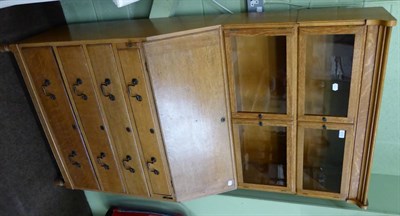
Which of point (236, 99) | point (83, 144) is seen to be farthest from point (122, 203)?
point (236, 99)

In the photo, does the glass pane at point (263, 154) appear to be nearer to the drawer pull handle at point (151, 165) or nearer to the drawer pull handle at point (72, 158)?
the drawer pull handle at point (151, 165)

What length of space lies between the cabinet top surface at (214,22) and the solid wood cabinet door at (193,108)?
7cm

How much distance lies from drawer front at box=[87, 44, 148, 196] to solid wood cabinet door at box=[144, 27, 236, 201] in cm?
18

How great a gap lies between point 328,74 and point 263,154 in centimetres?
55

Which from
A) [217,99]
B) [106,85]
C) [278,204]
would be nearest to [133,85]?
[106,85]

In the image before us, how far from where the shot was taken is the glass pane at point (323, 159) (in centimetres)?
157

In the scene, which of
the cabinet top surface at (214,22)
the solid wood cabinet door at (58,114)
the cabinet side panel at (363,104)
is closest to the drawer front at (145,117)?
the cabinet top surface at (214,22)

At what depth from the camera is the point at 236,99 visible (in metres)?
1.59

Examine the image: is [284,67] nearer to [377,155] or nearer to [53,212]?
[377,155]

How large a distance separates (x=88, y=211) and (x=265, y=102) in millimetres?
1505

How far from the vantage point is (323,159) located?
1658mm

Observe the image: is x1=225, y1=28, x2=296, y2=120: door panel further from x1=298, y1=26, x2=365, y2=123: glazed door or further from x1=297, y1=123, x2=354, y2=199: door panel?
x1=297, y1=123, x2=354, y2=199: door panel

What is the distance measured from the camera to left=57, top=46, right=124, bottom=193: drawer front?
150 cm

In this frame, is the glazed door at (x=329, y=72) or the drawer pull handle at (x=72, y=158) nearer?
the glazed door at (x=329, y=72)
